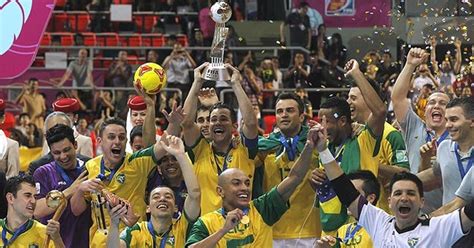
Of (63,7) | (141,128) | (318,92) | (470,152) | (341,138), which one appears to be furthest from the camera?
(63,7)

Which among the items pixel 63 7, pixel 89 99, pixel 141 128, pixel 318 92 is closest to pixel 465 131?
pixel 141 128

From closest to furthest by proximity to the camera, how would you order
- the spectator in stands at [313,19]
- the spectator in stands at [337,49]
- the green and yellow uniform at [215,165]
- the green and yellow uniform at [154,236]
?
the green and yellow uniform at [154,236] < the green and yellow uniform at [215,165] < the spectator in stands at [337,49] < the spectator in stands at [313,19]

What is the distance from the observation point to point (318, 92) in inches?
801

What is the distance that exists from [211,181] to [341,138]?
44.6 inches

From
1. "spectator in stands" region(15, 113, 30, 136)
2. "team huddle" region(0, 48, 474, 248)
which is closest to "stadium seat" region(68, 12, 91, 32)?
"spectator in stands" region(15, 113, 30, 136)

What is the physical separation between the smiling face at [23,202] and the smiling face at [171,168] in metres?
1.18

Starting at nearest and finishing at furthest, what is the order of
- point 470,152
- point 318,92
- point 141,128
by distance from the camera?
point 470,152
point 141,128
point 318,92

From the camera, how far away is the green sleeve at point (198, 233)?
9680 millimetres

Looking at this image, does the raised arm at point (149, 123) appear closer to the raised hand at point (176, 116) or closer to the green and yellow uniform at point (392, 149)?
the raised hand at point (176, 116)

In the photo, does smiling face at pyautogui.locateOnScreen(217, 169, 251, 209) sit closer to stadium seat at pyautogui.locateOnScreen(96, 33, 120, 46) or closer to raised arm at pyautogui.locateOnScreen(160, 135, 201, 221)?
raised arm at pyautogui.locateOnScreen(160, 135, 201, 221)

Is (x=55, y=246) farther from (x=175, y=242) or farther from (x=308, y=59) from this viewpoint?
(x=308, y=59)

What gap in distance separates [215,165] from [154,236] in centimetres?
116

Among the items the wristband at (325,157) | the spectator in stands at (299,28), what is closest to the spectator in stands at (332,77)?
the spectator in stands at (299,28)

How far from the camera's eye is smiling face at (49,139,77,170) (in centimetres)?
1114
